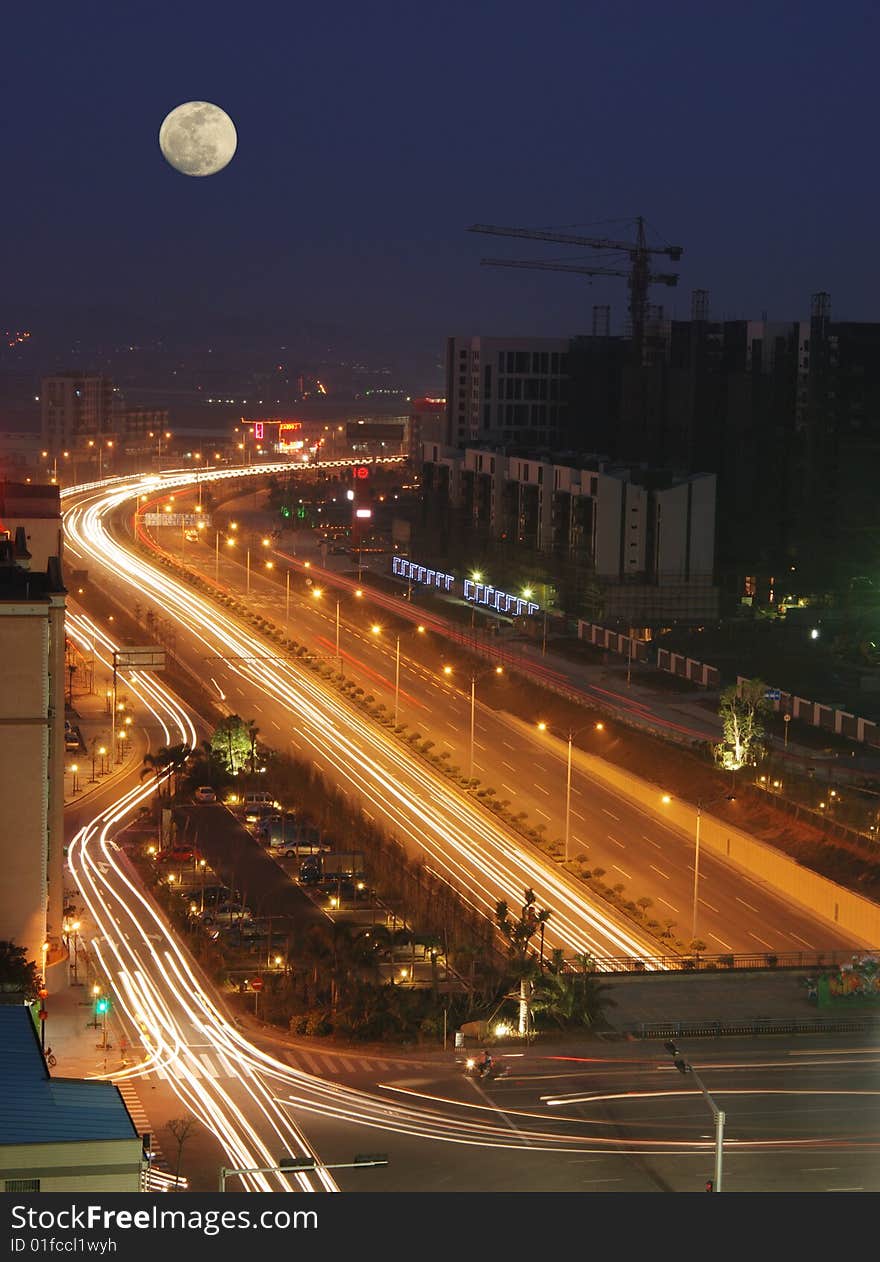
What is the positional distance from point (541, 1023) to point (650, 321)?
122 feet

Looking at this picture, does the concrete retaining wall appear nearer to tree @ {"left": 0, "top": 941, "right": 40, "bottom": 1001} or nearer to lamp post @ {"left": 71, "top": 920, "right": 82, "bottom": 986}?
lamp post @ {"left": 71, "top": 920, "right": 82, "bottom": 986}

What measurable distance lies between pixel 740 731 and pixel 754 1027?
27.3ft

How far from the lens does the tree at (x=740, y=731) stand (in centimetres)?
2138

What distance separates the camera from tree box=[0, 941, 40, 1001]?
12.7 meters

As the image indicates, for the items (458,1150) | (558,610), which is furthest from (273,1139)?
(558,610)

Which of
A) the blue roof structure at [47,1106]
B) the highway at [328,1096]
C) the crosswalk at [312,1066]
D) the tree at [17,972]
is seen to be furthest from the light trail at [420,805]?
the blue roof structure at [47,1106]

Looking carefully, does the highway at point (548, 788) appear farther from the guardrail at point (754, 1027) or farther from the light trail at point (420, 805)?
the guardrail at point (754, 1027)

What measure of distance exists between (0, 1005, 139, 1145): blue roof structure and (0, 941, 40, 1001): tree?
10.7ft

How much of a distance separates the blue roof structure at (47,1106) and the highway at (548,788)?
303 inches

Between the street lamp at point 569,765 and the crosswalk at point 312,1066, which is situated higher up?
the street lamp at point 569,765

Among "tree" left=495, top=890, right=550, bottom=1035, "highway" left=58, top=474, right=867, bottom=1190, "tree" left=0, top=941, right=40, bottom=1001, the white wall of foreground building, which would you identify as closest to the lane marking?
"highway" left=58, top=474, right=867, bottom=1190

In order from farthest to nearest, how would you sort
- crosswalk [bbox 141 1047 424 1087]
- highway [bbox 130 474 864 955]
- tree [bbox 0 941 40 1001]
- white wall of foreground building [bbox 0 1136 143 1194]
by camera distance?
highway [bbox 130 474 864 955]
tree [bbox 0 941 40 1001]
crosswalk [bbox 141 1047 424 1087]
white wall of foreground building [bbox 0 1136 143 1194]

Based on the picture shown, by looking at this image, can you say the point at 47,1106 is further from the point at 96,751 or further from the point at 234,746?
the point at 96,751

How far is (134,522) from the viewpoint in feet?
150
